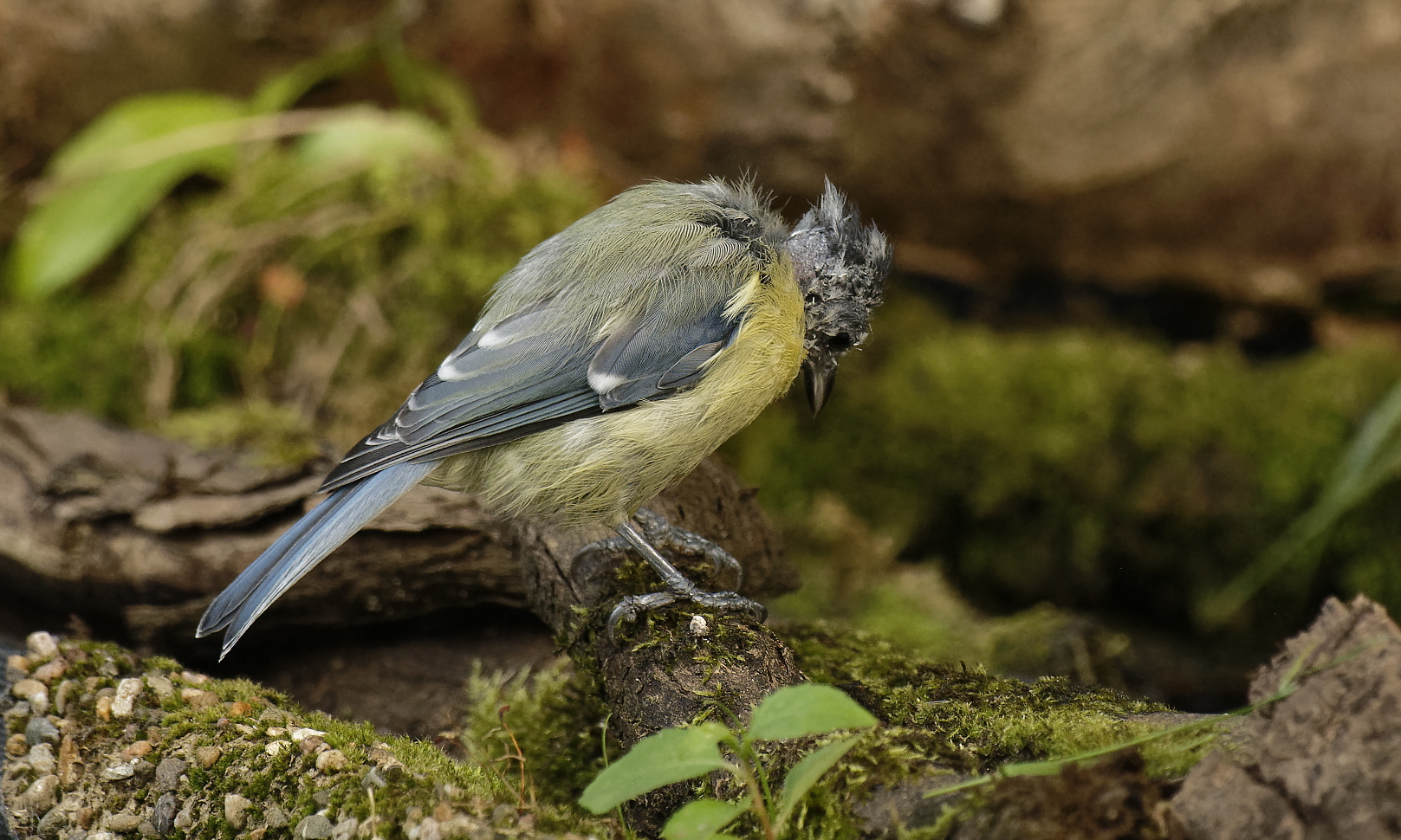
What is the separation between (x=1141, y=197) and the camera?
4.25 metres

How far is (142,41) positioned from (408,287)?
5.13ft

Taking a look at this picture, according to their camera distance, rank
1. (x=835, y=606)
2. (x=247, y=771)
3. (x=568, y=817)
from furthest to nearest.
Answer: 1. (x=835, y=606)
2. (x=247, y=771)
3. (x=568, y=817)

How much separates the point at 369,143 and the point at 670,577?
2.42 metres

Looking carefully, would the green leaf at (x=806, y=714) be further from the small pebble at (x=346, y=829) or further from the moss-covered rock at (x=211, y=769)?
the small pebble at (x=346, y=829)

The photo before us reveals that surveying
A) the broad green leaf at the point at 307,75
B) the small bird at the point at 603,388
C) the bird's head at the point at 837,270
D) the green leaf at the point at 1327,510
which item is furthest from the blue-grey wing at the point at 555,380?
the broad green leaf at the point at 307,75

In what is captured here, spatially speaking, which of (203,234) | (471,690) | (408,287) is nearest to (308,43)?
(203,234)

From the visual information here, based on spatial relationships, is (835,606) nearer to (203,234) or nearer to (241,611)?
(241,611)

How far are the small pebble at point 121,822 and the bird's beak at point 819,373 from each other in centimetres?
163

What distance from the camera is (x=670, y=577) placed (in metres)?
2.22

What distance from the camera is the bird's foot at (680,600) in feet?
6.77

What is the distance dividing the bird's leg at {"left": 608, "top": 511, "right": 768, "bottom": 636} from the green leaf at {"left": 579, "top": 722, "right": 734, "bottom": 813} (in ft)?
2.22

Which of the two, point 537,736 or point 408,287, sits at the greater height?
point 408,287

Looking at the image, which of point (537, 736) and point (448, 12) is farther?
point (448, 12)

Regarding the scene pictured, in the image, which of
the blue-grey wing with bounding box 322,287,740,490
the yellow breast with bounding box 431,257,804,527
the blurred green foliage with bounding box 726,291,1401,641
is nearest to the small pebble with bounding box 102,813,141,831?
the blue-grey wing with bounding box 322,287,740,490
